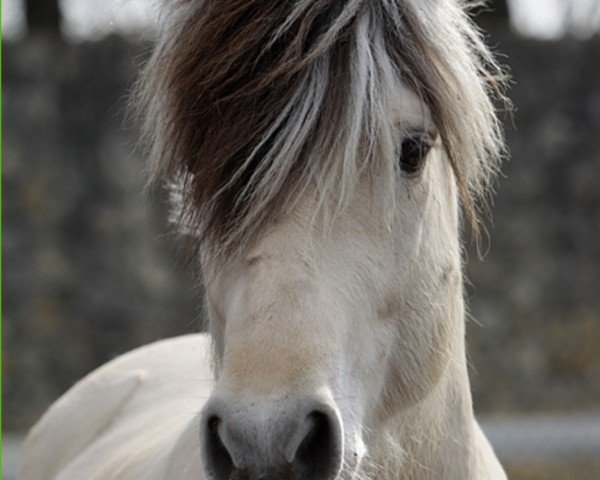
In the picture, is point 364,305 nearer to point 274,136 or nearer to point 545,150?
point 274,136

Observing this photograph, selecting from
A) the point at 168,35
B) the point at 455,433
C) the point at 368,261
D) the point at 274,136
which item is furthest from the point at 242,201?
the point at 455,433

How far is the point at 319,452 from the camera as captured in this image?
1.92 meters

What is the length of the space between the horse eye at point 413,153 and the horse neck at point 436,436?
416mm

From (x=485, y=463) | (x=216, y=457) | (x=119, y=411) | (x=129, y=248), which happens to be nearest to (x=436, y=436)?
(x=485, y=463)

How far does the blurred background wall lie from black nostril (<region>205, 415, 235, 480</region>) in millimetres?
5847

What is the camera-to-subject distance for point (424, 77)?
2.30m

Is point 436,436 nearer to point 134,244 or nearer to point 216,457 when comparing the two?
point 216,457

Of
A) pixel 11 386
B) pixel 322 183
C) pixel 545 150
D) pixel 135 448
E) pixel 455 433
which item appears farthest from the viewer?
pixel 545 150

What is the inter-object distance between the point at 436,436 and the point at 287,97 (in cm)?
87

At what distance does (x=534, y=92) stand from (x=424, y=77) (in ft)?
21.0

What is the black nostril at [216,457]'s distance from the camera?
1.92 meters

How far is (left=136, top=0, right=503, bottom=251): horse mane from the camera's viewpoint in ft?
7.14

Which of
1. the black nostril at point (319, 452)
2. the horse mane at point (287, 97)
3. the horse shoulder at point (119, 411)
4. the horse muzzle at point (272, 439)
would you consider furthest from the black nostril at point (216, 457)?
the horse shoulder at point (119, 411)

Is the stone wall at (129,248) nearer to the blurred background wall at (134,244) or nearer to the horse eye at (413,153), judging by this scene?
the blurred background wall at (134,244)
